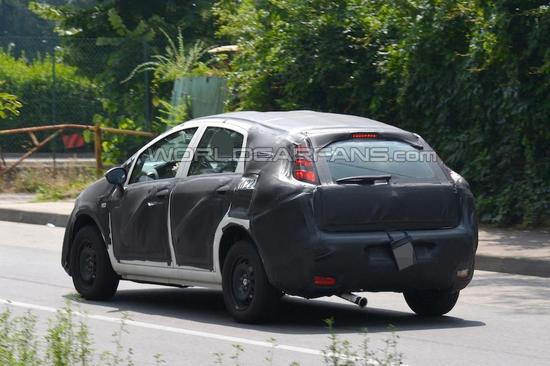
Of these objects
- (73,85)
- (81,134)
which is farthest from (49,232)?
(73,85)

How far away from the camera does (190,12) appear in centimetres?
2980

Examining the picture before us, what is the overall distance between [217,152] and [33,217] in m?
10.5

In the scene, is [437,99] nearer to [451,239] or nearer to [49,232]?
[49,232]

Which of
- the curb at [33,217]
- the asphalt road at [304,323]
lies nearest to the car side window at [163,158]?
the asphalt road at [304,323]

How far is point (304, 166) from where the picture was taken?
9633mm

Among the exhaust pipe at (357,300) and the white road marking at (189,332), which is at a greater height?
the exhaust pipe at (357,300)

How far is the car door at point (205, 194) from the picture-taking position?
33.2 ft

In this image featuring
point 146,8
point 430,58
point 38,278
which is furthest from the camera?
point 146,8

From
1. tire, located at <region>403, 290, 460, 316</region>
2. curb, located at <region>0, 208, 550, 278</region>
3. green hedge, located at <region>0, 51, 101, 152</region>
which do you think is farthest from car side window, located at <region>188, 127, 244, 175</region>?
green hedge, located at <region>0, 51, 101, 152</region>

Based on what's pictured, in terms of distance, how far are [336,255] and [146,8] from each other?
2116 cm

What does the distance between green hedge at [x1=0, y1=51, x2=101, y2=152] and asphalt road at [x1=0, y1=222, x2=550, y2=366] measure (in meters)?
14.5

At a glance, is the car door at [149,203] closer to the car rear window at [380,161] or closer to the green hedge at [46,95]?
the car rear window at [380,161]

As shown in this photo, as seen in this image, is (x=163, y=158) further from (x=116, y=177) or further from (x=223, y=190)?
(x=223, y=190)

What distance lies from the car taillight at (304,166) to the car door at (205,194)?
583 millimetres
